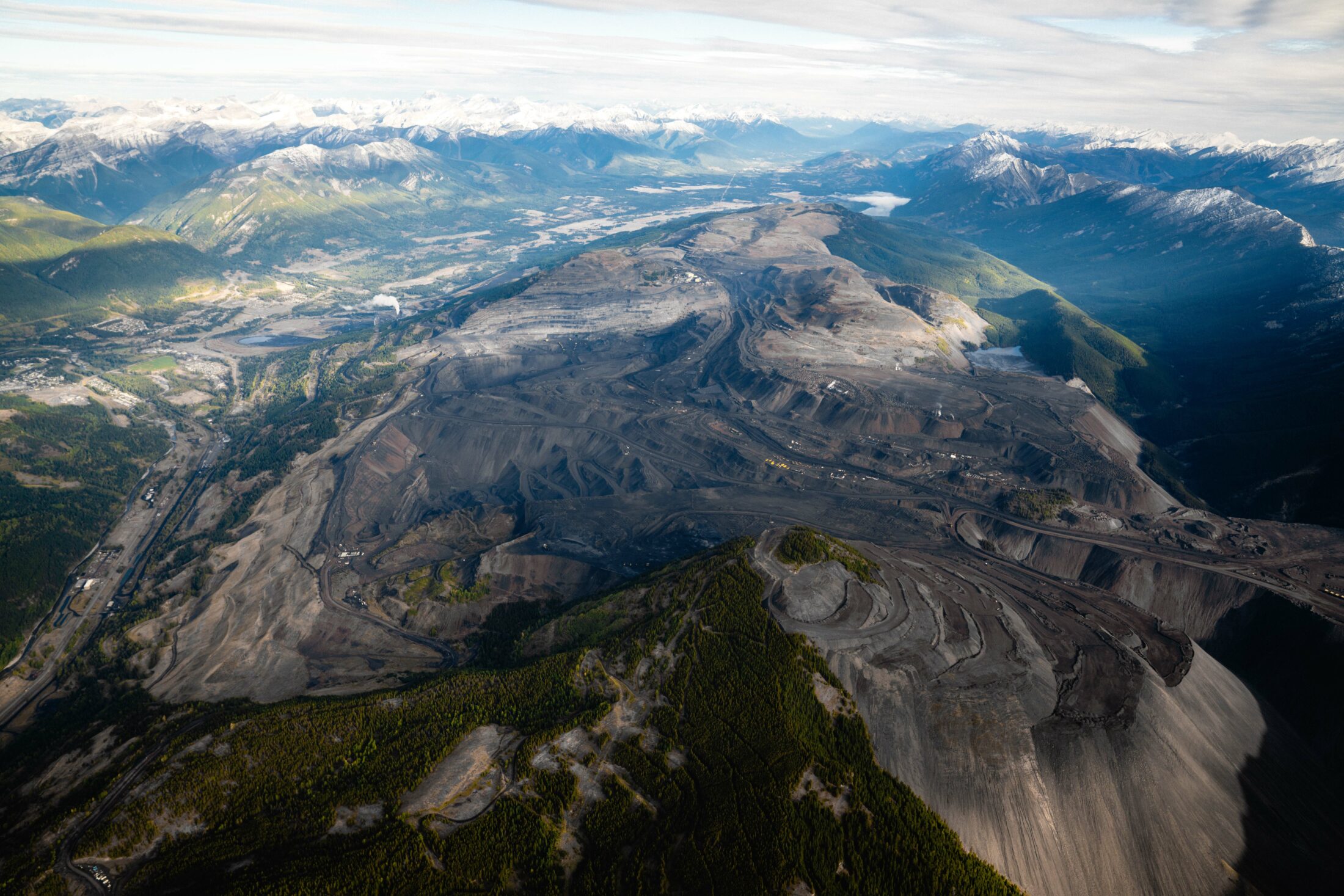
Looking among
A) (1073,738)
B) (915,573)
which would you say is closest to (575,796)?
(1073,738)

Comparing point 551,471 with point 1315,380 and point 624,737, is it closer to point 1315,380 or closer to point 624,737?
point 624,737

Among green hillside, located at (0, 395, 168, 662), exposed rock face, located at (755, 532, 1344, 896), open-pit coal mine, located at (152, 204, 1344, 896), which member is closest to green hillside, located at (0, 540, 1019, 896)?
exposed rock face, located at (755, 532, 1344, 896)

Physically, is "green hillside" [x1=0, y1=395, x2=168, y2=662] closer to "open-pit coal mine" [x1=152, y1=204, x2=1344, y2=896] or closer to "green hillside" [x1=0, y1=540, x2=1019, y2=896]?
"open-pit coal mine" [x1=152, y1=204, x2=1344, y2=896]

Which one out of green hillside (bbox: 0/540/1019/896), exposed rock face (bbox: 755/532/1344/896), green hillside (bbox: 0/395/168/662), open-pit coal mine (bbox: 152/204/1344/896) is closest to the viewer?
green hillside (bbox: 0/540/1019/896)

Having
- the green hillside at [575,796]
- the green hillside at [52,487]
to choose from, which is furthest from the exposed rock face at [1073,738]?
the green hillside at [52,487]

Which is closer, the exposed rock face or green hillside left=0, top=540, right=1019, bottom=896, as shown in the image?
green hillside left=0, top=540, right=1019, bottom=896

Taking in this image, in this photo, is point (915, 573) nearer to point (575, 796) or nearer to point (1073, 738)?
point (1073, 738)
